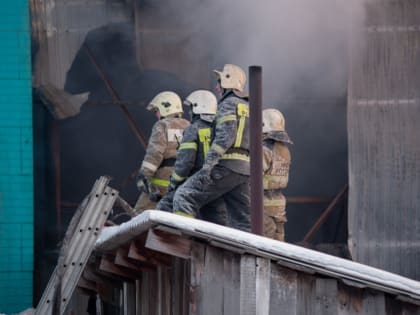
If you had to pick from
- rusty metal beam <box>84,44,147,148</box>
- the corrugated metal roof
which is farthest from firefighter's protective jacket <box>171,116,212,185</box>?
the corrugated metal roof

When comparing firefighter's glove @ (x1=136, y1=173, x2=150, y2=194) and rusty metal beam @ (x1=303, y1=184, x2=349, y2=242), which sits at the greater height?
firefighter's glove @ (x1=136, y1=173, x2=150, y2=194)

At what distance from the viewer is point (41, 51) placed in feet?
40.1

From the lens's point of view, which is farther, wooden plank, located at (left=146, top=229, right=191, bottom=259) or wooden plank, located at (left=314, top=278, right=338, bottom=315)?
wooden plank, located at (left=146, top=229, right=191, bottom=259)

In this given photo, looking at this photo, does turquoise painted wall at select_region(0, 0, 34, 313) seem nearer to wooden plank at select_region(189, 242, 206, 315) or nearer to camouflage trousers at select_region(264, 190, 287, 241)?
camouflage trousers at select_region(264, 190, 287, 241)

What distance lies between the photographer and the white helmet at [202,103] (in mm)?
10547

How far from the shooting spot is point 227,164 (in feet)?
33.1

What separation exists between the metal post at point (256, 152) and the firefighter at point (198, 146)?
3253 mm

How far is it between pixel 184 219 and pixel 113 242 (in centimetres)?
154

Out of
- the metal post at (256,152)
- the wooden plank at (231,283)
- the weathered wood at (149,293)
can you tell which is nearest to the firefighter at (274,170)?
the weathered wood at (149,293)

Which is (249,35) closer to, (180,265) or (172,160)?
(172,160)

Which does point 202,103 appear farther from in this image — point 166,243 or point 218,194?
point 166,243

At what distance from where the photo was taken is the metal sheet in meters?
11.9

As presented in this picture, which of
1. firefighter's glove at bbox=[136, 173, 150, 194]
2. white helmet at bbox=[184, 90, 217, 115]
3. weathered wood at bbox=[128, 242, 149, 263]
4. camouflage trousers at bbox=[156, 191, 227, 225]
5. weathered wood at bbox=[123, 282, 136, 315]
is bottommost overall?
weathered wood at bbox=[123, 282, 136, 315]

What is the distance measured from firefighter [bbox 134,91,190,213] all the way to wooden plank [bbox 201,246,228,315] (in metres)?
5.29
